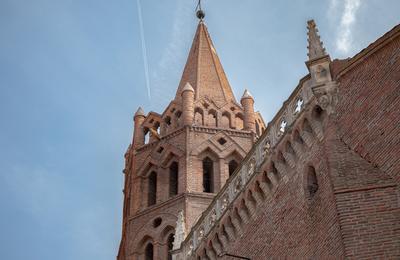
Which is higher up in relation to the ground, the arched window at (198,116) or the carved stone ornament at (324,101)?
the arched window at (198,116)

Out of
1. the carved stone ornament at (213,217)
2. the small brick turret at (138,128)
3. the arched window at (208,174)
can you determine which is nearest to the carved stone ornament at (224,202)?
the carved stone ornament at (213,217)

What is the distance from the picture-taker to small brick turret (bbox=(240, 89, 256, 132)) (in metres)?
28.1

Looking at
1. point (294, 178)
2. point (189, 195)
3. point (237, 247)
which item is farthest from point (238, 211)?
point (189, 195)

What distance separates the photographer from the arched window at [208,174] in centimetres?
2636

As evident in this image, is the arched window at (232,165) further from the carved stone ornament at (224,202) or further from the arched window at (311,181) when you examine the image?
the arched window at (311,181)

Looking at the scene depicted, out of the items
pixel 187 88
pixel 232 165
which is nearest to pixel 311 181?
pixel 232 165

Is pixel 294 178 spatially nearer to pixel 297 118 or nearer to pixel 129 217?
pixel 297 118

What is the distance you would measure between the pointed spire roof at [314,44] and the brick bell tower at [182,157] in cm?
1039

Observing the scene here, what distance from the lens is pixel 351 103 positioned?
12633mm

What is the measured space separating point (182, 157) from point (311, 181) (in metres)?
13.3

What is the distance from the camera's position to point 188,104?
93.0 feet

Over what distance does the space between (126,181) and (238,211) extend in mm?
14397

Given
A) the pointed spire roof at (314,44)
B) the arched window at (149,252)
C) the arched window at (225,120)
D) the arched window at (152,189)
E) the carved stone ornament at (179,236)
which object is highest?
the arched window at (225,120)

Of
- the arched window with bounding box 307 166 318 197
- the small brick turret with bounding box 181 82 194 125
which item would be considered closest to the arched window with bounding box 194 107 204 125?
the small brick turret with bounding box 181 82 194 125
